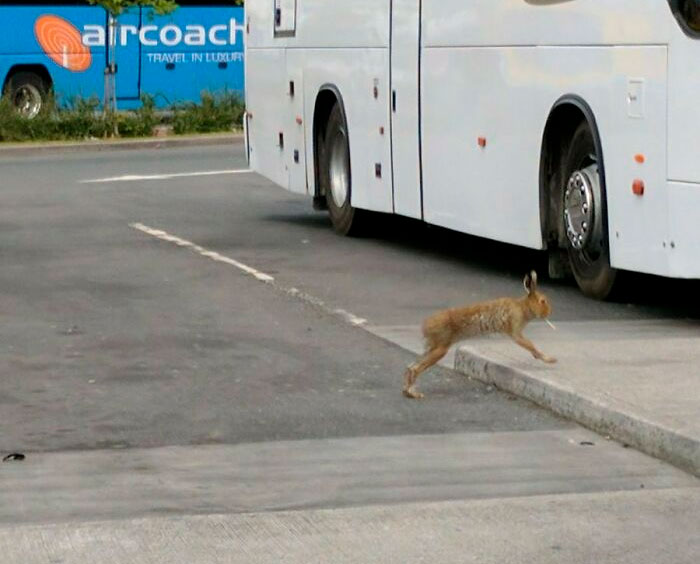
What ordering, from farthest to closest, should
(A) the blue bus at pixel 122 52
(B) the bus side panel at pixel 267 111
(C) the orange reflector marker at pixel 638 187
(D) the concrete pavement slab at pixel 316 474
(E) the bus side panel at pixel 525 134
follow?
1. (A) the blue bus at pixel 122 52
2. (B) the bus side panel at pixel 267 111
3. (C) the orange reflector marker at pixel 638 187
4. (E) the bus side panel at pixel 525 134
5. (D) the concrete pavement slab at pixel 316 474

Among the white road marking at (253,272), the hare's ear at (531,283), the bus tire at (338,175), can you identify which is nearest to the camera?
the hare's ear at (531,283)

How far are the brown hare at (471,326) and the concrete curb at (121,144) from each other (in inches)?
823

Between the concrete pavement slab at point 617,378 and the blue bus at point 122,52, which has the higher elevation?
the blue bus at point 122,52

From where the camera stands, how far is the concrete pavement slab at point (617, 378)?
828cm

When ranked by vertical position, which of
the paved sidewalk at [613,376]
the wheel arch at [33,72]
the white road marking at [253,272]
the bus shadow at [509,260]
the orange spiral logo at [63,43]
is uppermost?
the orange spiral logo at [63,43]

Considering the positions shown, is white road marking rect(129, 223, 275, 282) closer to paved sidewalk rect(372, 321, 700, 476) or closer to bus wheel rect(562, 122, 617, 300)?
bus wheel rect(562, 122, 617, 300)

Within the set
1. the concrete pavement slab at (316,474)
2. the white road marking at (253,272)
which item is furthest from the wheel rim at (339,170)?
the concrete pavement slab at (316,474)

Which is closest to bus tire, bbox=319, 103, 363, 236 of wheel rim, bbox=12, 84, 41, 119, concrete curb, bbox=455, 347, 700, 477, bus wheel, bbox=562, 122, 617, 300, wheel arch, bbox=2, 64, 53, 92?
bus wheel, bbox=562, 122, 617, 300

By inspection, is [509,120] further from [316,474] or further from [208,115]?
[208,115]

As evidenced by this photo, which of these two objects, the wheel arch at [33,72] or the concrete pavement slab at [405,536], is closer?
the concrete pavement slab at [405,536]

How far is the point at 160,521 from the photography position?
23.2 feet

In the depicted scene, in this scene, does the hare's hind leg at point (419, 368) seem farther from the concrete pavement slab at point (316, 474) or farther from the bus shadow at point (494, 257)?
the bus shadow at point (494, 257)

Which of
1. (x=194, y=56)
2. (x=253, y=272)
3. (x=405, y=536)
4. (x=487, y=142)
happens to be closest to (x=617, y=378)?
(x=405, y=536)

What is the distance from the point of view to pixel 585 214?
12.9m
